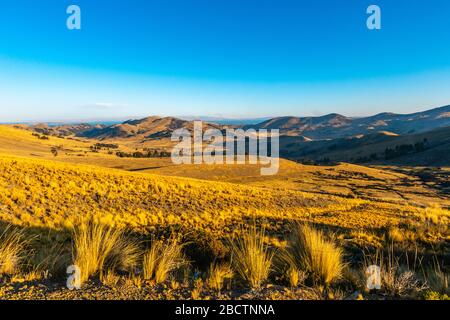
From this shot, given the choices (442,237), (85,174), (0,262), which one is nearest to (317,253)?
(0,262)

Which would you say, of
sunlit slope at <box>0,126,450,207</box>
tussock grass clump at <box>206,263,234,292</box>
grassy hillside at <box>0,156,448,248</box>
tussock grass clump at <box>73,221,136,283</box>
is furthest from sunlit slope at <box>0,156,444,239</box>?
sunlit slope at <box>0,126,450,207</box>

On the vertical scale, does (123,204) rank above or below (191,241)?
below

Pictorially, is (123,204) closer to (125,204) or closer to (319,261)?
(125,204)

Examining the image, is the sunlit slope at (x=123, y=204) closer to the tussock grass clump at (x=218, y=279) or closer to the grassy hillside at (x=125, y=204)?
the grassy hillside at (x=125, y=204)

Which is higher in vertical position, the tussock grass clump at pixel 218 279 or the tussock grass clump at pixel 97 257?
the tussock grass clump at pixel 97 257

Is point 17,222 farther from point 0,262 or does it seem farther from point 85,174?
point 85,174

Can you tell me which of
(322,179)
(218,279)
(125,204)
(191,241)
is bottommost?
(322,179)

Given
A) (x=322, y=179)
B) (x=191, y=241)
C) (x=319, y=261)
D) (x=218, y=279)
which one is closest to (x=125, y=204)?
(x=191, y=241)

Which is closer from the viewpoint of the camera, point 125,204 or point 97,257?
point 97,257

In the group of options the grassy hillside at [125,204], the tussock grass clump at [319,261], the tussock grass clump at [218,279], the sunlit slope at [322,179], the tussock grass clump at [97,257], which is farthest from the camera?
the sunlit slope at [322,179]

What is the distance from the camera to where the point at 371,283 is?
4.31 metres

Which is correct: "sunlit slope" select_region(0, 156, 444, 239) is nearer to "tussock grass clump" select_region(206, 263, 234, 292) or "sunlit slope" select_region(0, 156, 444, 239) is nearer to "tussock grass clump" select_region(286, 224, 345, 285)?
"tussock grass clump" select_region(286, 224, 345, 285)

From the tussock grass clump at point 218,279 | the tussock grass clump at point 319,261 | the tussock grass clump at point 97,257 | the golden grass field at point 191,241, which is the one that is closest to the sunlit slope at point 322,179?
the golden grass field at point 191,241
